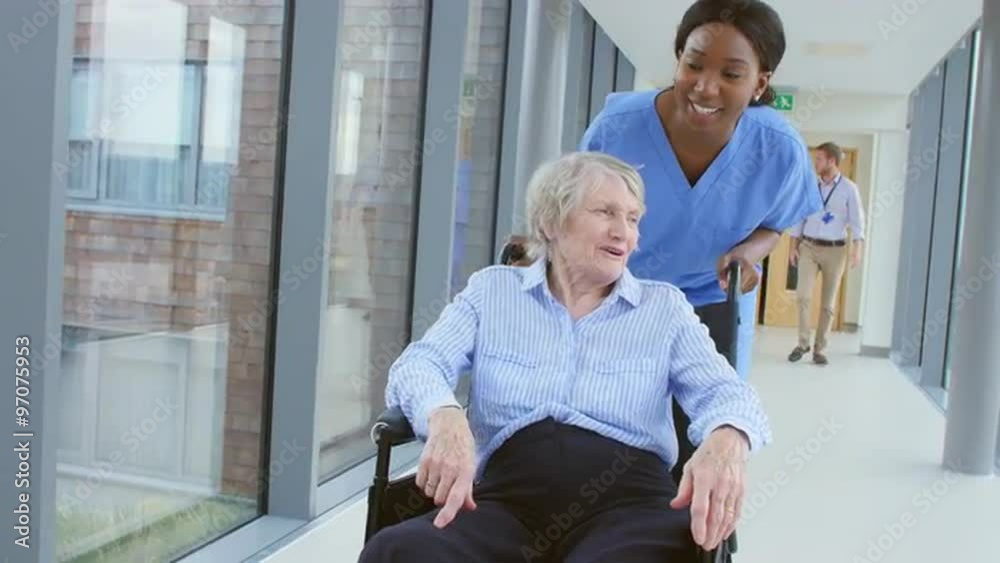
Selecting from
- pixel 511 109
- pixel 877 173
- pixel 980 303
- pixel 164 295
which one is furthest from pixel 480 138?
pixel 877 173

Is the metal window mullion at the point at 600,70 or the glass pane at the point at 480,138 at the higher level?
the metal window mullion at the point at 600,70

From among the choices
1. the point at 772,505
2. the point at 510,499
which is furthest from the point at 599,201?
the point at 772,505

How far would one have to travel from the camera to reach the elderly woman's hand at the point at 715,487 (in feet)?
4.66

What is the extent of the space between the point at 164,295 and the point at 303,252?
577mm

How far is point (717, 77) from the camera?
2020mm

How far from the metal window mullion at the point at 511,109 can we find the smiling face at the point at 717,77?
3.29 m

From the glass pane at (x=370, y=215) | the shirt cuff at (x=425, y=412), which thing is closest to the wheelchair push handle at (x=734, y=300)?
the shirt cuff at (x=425, y=412)

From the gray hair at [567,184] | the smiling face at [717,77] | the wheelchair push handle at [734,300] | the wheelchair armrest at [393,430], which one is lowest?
the wheelchair armrest at [393,430]

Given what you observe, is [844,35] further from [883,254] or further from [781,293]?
[781,293]

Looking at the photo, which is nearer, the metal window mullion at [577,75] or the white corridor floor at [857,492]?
the white corridor floor at [857,492]

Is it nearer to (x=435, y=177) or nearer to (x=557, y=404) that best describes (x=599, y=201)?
(x=557, y=404)

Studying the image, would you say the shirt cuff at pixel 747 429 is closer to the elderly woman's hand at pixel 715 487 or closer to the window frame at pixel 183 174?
the elderly woman's hand at pixel 715 487

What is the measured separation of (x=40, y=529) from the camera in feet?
6.11

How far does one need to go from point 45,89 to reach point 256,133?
4.33ft
